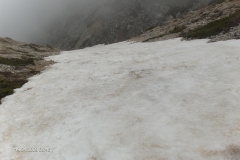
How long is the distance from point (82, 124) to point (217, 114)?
728 cm

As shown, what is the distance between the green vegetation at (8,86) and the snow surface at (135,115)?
2.74ft

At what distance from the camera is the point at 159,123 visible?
10.9 meters

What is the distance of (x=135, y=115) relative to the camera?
473 inches

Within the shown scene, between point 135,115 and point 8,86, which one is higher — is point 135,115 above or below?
below

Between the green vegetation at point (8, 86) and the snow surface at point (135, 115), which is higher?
the green vegetation at point (8, 86)

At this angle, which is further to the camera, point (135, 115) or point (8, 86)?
point (8, 86)

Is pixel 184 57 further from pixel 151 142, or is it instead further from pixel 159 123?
pixel 151 142

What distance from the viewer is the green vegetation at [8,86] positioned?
18.3 m

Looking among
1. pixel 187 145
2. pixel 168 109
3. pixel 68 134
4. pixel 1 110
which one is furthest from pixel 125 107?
pixel 1 110

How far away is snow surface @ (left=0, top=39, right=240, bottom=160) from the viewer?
9.26 metres

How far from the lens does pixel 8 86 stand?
2066 centimetres

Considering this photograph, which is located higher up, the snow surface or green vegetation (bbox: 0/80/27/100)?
green vegetation (bbox: 0/80/27/100)

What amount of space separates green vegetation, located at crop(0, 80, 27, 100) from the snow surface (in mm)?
836

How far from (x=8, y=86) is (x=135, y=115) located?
578 inches
